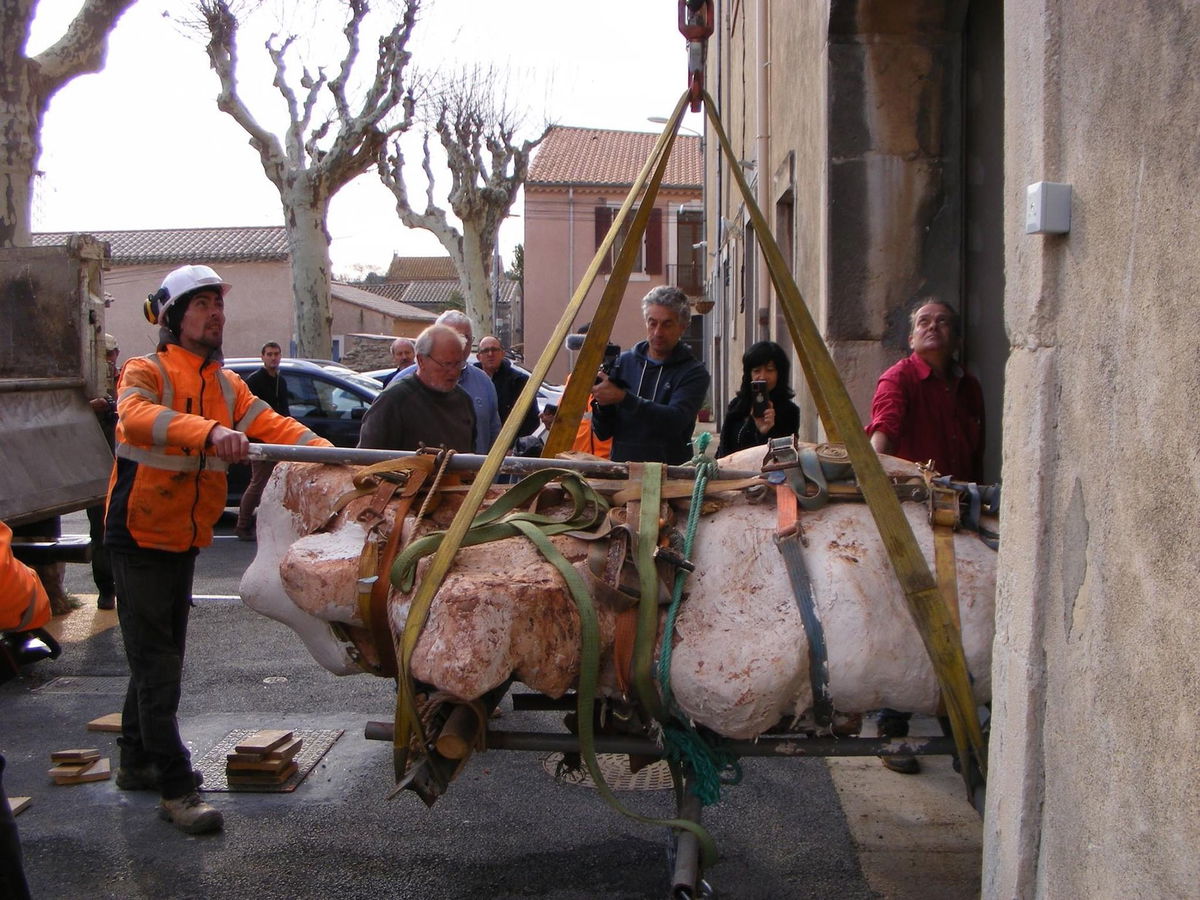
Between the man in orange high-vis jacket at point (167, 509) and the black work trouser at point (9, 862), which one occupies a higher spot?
the man in orange high-vis jacket at point (167, 509)

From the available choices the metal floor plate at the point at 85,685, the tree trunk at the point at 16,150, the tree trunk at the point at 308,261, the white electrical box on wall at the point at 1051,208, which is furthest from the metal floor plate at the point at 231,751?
the tree trunk at the point at 308,261

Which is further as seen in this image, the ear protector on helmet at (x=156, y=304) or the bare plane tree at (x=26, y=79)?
the bare plane tree at (x=26, y=79)

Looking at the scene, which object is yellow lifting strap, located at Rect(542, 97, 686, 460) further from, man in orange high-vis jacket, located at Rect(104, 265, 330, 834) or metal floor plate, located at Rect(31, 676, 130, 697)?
metal floor plate, located at Rect(31, 676, 130, 697)

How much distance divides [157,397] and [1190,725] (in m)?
3.15

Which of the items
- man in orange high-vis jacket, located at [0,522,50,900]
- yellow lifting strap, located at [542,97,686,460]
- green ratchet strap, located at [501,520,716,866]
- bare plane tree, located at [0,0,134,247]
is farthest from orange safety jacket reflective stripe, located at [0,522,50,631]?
bare plane tree, located at [0,0,134,247]

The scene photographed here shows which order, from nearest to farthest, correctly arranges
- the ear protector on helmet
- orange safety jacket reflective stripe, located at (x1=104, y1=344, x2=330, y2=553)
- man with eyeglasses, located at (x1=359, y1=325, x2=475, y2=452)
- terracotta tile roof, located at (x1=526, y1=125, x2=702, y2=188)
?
1. orange safety jacket reflective stripe, located at (x1=104, y1=344, x2=330, y2=553)
2. the ear protector on helmet
3. man with eyeglasses, located at (x1=359, y1=325, x2=475, y2=452)
4. terracotta tile roof, located at (x1=526, y1=125, x2=702, y2=188)

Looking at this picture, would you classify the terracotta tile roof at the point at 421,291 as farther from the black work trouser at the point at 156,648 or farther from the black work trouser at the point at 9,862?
the black work trouser at the point at 9,862

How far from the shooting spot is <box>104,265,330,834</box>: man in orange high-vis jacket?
359cm

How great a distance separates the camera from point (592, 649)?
94.4 inches

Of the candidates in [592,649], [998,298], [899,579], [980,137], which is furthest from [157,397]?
[980,137]

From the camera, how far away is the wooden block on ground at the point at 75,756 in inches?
165

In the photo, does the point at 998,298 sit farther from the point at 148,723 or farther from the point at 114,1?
the point at 114,1

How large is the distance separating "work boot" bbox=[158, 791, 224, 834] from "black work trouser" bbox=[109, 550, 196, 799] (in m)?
0.03

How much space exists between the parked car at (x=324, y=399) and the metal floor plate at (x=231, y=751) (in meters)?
6.01
